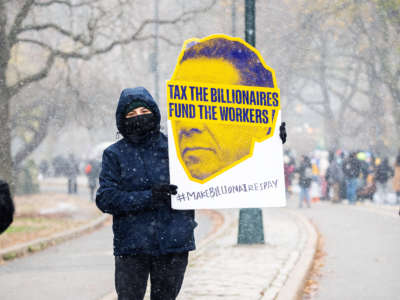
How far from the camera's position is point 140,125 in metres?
4.21

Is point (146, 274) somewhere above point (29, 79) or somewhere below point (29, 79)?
below

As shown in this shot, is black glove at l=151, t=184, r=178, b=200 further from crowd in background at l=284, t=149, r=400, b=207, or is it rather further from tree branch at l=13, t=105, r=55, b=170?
crowd in background at l=284, t=149, r=400, b=207

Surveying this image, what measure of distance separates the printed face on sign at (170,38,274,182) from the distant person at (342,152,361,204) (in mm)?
20909

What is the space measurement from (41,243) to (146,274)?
992cm

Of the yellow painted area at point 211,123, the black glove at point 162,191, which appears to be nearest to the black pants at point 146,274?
→ the black glove at point 162,191

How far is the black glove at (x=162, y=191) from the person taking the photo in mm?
4219

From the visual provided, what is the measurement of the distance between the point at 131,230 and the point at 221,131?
34.9 inches

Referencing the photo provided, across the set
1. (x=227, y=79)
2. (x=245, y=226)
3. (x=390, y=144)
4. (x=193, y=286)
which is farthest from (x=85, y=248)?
(x=390, y=144)

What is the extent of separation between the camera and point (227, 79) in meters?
4.86

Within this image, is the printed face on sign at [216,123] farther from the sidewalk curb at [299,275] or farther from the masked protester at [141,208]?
the sidewalk curb at [299,275]

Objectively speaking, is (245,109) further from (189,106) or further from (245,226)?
(245,226)

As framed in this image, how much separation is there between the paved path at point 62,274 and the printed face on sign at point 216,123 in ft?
13.8

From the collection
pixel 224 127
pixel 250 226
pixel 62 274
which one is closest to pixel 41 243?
pixel 62 274

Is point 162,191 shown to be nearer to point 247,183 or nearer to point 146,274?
point 146,274
